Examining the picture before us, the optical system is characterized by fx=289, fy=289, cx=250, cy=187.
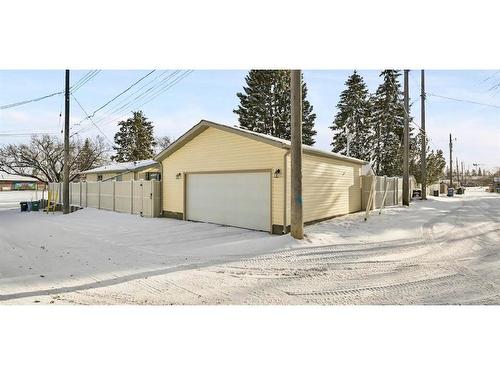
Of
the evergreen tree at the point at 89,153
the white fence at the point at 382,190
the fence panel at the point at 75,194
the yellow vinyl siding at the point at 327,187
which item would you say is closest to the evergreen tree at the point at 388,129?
the white fence at the point at 382,190

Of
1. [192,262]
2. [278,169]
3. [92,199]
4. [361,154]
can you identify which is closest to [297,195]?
[278,169]

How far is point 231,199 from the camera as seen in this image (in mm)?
8086

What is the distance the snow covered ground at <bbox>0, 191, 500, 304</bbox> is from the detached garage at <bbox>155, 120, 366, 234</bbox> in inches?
29.8

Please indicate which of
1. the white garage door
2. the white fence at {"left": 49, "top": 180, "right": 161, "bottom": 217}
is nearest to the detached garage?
the white garage door

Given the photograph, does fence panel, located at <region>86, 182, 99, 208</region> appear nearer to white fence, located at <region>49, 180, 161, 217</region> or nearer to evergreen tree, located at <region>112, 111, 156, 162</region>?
white fence, located at <region>49, 180, 161, 217</region>

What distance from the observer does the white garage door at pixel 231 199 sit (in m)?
7.35

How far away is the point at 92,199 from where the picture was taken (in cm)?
1491

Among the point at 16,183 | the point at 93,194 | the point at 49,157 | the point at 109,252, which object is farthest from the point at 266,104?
the point at 16,183

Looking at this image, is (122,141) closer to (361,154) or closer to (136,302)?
(361,154)

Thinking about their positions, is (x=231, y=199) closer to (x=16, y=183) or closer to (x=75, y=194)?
(x=75, y=194)

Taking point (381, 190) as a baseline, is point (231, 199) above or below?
below

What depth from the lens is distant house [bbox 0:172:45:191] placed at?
32.2 meters

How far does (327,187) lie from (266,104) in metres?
12.9

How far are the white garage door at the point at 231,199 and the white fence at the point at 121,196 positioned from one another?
1.92 m
